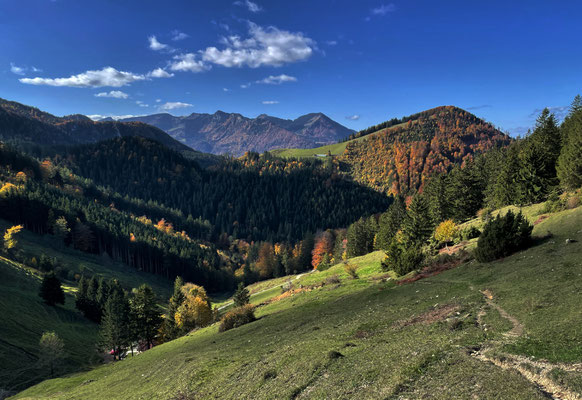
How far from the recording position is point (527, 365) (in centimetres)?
1516

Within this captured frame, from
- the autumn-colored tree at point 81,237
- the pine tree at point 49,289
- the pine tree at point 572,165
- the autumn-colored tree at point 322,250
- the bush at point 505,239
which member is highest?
the pine tree at point 572,165

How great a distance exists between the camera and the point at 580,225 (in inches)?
1623

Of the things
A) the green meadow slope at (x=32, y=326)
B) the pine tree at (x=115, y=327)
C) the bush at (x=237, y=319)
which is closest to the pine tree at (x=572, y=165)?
the bush at (x=237, y=319)

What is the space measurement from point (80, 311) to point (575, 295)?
422 feet

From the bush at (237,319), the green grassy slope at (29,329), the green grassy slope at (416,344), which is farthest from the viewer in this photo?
the green grassy slope at (29,329)

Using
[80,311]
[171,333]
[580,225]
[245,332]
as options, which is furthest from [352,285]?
[80,311]

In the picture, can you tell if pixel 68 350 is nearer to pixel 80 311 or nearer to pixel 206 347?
pixel 80 311

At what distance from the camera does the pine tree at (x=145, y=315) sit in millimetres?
75250

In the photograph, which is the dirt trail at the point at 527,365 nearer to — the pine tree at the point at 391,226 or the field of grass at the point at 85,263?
the pine tree at the point at 391,226

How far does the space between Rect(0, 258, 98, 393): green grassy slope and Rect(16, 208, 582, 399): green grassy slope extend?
24.2 meters

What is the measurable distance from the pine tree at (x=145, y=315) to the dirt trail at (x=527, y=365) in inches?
2995

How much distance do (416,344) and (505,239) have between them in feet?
96.3

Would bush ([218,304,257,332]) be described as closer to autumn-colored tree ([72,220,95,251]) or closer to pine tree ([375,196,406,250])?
pine tree ([375,196,406,250])

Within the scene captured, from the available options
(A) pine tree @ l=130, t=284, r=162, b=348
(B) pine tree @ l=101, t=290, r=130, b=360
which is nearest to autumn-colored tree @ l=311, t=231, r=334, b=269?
(A) pine tree @ l=130, t=284, r=162, b=348
